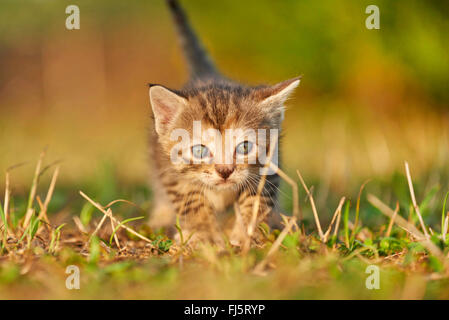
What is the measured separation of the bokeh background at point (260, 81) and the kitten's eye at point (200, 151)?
663 millimetres

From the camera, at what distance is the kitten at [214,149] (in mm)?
2473

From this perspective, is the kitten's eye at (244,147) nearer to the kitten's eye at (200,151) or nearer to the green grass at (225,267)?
the kitten's eye at (200,151)

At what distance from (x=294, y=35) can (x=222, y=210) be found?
5016mm

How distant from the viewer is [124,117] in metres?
9.84

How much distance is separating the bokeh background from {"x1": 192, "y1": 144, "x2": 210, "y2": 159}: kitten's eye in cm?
66

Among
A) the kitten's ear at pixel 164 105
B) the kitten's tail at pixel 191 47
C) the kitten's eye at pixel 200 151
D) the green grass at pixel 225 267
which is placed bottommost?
the green grass at pixel 225 267

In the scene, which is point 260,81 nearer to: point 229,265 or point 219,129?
point 219,129

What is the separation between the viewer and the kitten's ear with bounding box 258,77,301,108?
2.52 m

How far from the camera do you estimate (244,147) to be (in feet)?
8.27

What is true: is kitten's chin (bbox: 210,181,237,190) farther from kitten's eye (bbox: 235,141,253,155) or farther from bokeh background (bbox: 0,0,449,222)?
bokeh background (bbox: 0,0,449,222)

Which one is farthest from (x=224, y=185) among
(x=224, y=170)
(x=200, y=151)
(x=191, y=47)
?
(x=191, y=47)

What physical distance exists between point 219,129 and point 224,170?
0.83 ft

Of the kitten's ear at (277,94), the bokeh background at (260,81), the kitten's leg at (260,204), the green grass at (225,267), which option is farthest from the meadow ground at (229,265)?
the bokeh background at (260,81)
